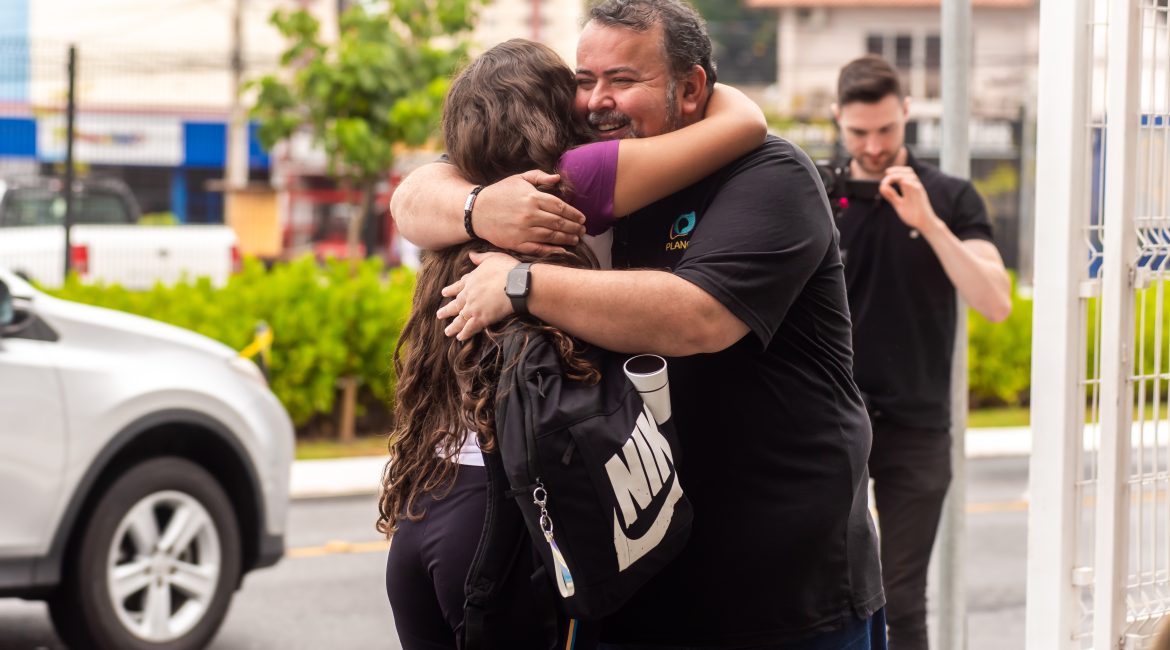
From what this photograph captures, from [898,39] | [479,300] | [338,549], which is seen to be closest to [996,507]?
[338,549]

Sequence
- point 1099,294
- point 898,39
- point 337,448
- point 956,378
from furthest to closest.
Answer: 1. point 898,39
2. point 337,448
3. point 956,378
4. point 1099,294

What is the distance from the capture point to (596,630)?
2242 millimetres

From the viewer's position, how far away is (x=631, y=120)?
7.84 ft

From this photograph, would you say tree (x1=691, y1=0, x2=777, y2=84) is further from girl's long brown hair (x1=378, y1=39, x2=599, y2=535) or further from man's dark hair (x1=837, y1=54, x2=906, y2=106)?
girl's long brown hair (x1=378, y1=39, x2=599, y2=535)

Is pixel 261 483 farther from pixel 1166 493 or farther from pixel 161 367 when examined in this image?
pixel 1166 493

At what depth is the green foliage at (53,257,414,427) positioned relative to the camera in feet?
34.1

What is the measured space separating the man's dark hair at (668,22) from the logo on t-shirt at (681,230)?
0.80ft

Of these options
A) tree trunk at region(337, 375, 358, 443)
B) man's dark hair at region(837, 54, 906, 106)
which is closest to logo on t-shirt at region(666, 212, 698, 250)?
man's dark hair at region(837, 54, 906, 106)

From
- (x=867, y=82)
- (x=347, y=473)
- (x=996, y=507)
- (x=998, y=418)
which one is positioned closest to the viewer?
(x=867, y=82)

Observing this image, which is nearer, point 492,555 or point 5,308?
point 492,555

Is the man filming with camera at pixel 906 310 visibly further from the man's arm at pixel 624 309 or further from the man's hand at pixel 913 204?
the man's arm at pixel 624 309

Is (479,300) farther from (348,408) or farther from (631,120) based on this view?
(348,408)

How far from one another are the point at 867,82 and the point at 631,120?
2267mm

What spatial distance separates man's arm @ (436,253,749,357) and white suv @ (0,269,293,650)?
344 centimetres
